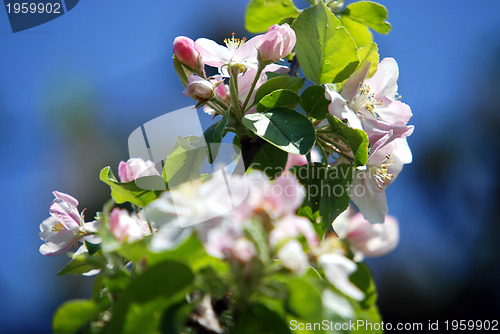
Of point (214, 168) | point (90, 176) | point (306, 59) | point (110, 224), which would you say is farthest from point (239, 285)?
point (90, 176)

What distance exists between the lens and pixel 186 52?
1019 mm

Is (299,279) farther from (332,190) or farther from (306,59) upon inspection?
(306,59)

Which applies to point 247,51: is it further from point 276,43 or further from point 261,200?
point 261,200

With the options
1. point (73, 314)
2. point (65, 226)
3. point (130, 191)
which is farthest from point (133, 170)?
point (73, 314)

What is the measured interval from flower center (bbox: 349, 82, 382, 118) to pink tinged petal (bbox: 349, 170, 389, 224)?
131 millimetres

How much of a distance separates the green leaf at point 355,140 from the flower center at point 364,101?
0.08 m

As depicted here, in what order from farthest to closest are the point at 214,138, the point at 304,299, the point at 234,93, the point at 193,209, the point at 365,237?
the point at 365,237 → the point at 234,93 → the point at 214,138 → the point at 193,209 → the point at 304,299

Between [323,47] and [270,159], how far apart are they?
243mm

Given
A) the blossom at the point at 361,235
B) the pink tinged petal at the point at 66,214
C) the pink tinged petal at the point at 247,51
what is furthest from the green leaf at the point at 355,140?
the pink tinged petal at the point at 66,214

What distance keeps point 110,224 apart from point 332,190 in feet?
1.45

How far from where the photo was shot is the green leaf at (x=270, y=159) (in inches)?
40.1

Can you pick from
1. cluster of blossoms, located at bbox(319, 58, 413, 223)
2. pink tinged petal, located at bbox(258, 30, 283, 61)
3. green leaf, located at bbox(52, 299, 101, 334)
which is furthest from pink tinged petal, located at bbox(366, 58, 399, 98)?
green leaf, located at bbox(52, 299, 101, 334)

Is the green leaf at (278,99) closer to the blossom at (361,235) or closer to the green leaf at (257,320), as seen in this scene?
the blossom at (361,235)

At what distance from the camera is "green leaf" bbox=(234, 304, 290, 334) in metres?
0.58
